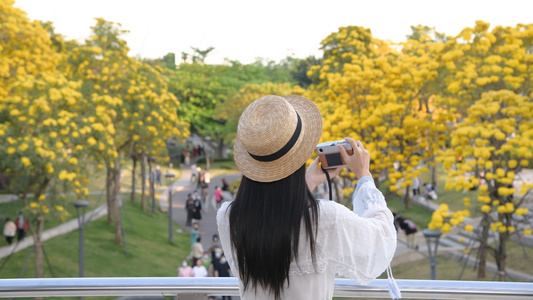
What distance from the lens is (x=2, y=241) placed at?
614 inches

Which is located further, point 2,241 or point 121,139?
point 121,139

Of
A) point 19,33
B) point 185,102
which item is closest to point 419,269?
point 19,33

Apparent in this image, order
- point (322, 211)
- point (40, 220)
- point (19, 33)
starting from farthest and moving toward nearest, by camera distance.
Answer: point (19, 33), point (40, 220), point (322, 211)

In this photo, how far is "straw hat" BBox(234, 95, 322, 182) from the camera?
1.71 meters

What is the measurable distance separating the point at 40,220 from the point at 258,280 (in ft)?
37.9

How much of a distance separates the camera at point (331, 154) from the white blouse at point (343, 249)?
0.22 metres

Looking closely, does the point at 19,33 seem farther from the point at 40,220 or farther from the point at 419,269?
the point at 419,269

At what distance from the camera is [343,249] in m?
1.69

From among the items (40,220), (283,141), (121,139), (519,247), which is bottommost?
(519,247)

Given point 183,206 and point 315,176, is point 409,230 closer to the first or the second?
point 183,206

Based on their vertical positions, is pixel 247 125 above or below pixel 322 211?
above

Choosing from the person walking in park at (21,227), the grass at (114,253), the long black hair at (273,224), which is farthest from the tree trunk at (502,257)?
the person walking in park at (21,227)

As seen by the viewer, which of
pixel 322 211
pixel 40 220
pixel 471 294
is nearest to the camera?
pixel 322 211

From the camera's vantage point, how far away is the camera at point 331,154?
1.94 metres
